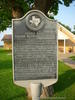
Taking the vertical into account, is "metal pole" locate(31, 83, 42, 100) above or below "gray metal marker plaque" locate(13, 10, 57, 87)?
below

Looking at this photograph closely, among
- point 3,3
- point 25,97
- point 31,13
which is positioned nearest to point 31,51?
point 31,13

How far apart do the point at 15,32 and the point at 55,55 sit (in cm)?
121

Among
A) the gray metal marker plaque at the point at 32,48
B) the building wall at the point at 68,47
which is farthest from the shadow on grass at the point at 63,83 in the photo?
the building wall at the point at 68,47

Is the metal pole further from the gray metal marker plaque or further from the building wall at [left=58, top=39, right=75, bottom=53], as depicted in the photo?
the building wall at [left=58, top=39, right=75, bottom=53]

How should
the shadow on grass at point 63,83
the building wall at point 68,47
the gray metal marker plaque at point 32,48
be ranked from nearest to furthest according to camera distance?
the gray metal marker plaque at point 32,48
the shadow on grass at point 63,83
the building wall at point 68,47

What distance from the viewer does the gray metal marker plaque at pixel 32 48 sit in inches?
290

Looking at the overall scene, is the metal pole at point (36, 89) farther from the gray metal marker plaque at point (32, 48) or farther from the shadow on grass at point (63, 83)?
the shadow on grass at point (63, 83)

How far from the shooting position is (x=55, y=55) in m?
7.54

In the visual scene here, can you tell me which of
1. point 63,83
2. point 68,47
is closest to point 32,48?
point 63,83

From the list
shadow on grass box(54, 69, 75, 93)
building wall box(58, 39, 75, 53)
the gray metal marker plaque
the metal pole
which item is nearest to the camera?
the metal pole

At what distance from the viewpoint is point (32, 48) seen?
7438mm

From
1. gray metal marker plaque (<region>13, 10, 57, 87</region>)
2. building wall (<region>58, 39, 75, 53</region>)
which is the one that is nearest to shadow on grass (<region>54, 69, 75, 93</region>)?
gray metal marker plaque (<region>13, 10, 57, 87</region>)

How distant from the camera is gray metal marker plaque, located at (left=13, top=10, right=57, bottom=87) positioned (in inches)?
290

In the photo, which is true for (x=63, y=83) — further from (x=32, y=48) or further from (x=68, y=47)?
(x=68, y=47)
